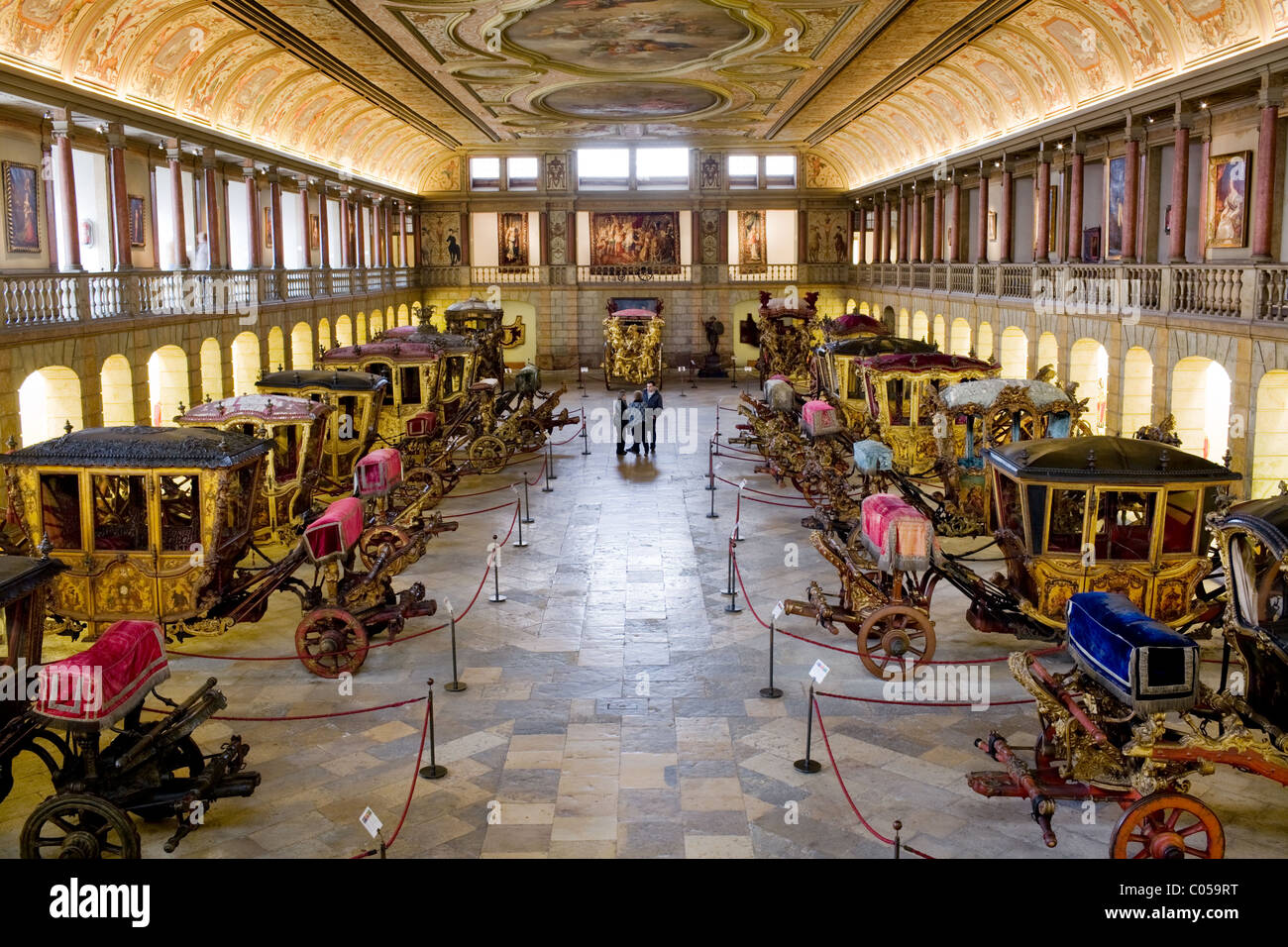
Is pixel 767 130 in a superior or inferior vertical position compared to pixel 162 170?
superior

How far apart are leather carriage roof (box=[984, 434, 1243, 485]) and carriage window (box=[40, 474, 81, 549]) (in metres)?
8.71

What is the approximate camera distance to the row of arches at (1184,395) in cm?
1552

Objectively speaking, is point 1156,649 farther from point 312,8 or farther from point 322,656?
point 312,8

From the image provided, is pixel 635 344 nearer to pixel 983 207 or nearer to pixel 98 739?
pixel 983 207

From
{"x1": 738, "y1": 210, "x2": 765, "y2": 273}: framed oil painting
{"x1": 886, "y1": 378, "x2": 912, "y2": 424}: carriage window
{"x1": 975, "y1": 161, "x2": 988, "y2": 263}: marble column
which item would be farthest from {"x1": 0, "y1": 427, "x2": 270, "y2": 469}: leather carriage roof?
{"x1": 738, "y1": 210, "x2": 765, "y2": 273}: framed oil painting

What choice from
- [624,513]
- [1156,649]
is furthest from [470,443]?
[1156,649]

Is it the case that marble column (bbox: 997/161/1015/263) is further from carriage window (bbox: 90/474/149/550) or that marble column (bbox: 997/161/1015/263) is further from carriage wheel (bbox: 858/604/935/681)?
carriage window (bbox: 90/474/149/550)

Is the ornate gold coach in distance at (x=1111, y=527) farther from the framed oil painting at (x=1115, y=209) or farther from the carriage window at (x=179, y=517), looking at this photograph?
the framed oil painting at (x=1115, y=209)

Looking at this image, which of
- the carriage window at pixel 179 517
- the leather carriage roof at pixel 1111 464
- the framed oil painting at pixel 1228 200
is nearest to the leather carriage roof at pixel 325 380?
the carriage window at pixel 179 517

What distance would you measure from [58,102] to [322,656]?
11.8m

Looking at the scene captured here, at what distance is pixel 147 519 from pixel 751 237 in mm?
36026

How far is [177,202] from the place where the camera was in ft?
76.4

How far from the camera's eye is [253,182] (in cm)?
2714

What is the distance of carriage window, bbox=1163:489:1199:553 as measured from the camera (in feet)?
34.1
